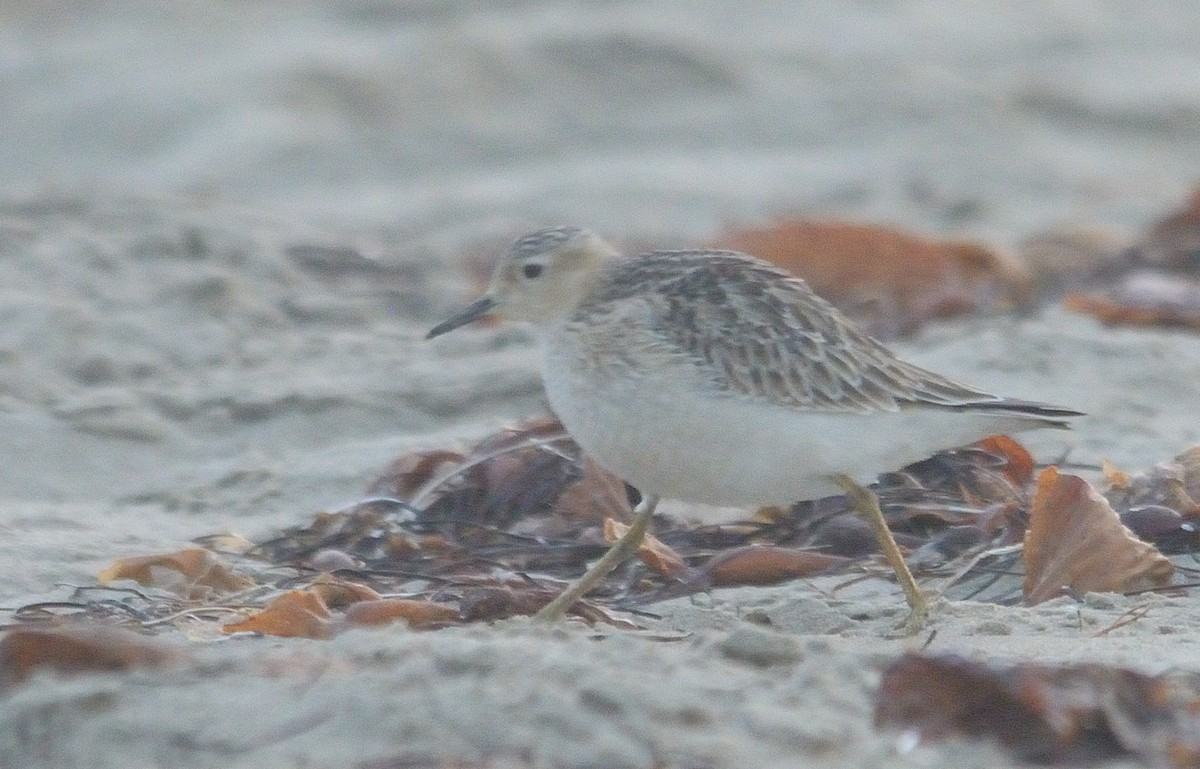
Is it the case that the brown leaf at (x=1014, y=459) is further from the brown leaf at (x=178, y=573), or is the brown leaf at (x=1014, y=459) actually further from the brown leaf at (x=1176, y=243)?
the brown leaf at (x=1176, y=243)

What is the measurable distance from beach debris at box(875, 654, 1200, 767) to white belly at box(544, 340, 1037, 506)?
3.60ft

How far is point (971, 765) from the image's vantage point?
3062 millimetres

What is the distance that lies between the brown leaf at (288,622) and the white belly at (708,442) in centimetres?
73

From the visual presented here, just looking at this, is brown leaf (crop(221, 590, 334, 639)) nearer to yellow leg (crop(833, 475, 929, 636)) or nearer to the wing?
the wing

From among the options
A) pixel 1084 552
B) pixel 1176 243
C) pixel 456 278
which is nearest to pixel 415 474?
pixel 1084 552

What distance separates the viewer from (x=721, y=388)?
4371 mm

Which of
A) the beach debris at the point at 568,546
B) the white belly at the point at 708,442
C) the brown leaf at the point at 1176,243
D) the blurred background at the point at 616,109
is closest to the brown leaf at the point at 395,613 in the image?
the beach debris at the point at 568,546

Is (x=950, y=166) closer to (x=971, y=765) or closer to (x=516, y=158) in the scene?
(x=516, y=158)

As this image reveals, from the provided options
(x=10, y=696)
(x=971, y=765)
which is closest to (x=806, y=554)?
(x=971, y=765)

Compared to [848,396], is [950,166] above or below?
below

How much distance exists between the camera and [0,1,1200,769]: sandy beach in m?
3.20

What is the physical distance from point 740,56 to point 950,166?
1647 mm

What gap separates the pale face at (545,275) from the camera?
4.70m

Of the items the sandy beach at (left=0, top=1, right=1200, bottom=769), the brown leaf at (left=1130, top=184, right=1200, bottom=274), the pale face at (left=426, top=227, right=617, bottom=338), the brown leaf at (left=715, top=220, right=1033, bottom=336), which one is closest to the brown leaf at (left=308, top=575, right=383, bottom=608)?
the sandy beach at (left=0, top=1, right=1200, bottom=769)
